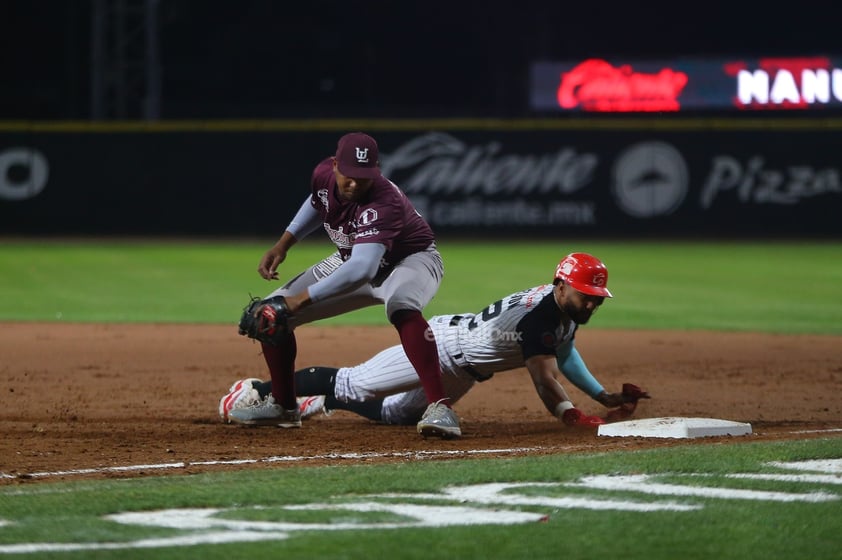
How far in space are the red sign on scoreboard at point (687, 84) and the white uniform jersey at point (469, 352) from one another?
824 inches

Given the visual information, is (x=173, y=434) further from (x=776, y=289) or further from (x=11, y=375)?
(x=776, y=289)

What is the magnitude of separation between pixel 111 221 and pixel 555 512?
712 inches

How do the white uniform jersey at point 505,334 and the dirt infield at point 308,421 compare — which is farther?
the white uniform jersey at point 505,334

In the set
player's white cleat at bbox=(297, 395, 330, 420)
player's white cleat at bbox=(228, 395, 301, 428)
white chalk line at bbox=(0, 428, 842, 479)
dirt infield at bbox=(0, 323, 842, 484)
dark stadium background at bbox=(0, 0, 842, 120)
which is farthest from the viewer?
dark stadium background at bbox=(0, 0, 842, 120)

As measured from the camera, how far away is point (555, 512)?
3949 mm

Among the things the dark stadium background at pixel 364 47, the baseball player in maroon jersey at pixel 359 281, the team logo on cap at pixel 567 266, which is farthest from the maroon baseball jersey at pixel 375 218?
the dark stadium background at pixel 364 47

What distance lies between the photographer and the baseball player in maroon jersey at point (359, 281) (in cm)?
557

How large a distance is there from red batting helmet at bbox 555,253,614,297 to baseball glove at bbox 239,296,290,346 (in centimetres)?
119

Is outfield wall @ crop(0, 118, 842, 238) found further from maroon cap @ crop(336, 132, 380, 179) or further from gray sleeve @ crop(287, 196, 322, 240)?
maroon cap @ crop(336, 132, 380, 179)

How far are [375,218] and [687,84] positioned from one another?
22348 millimetres

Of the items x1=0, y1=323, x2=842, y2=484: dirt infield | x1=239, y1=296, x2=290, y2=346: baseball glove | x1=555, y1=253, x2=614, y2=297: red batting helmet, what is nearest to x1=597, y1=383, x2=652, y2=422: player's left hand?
x1=0, y1=323, x2=842, y2=484: dirt infield

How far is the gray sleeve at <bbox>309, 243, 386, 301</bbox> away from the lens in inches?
217

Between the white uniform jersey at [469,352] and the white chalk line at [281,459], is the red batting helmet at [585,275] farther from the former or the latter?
the white chalk line at [281,459]

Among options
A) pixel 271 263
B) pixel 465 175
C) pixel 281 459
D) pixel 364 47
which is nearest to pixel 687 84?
pixel 364 47
